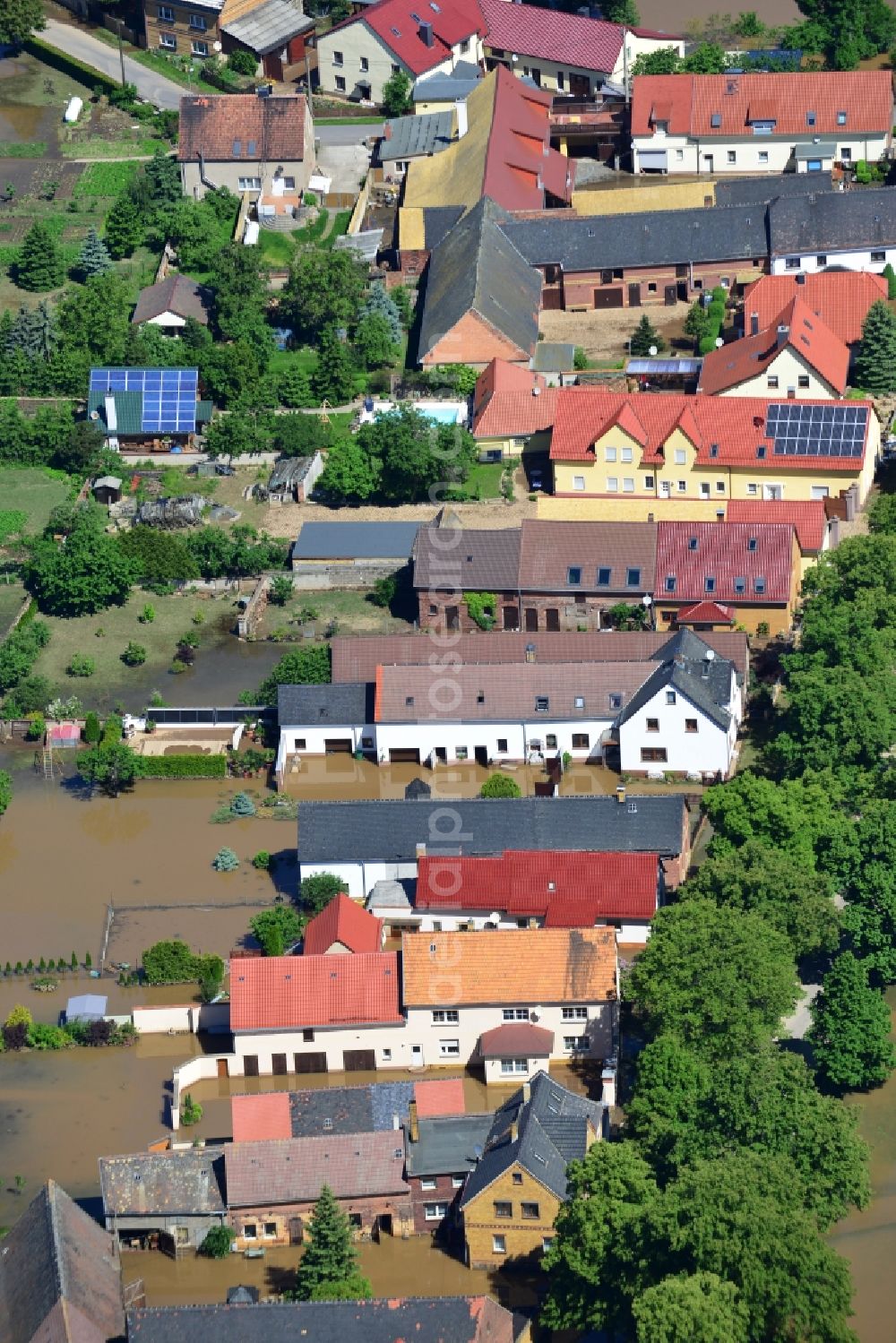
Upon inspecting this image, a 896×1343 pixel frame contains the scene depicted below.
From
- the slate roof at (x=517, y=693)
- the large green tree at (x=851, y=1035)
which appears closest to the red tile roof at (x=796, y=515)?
the slate roof at (x=517, y=693)

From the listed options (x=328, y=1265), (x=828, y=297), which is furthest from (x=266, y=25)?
(x=328, y=1265)

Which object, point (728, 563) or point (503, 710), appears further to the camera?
point (728, 563)

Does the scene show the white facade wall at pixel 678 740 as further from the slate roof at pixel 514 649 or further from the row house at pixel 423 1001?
the row house at pixel 423 1001

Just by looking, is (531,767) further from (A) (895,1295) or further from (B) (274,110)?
(B) (274,110)

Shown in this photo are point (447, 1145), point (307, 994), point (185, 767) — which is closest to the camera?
point (447, 1145)

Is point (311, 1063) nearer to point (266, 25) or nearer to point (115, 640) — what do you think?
point (115, 640)

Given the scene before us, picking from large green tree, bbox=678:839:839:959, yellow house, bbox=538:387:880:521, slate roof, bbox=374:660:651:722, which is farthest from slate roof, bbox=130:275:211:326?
large green tree, bbox=678:839:839:959

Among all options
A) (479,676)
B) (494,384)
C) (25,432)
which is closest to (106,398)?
(25,432)

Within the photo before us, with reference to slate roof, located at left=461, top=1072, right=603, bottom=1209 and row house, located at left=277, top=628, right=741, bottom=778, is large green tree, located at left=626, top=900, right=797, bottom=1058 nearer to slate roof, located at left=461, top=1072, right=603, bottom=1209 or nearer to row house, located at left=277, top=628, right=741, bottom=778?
slate roof, located at left=461, top=1072, right=603, bottom=1209
